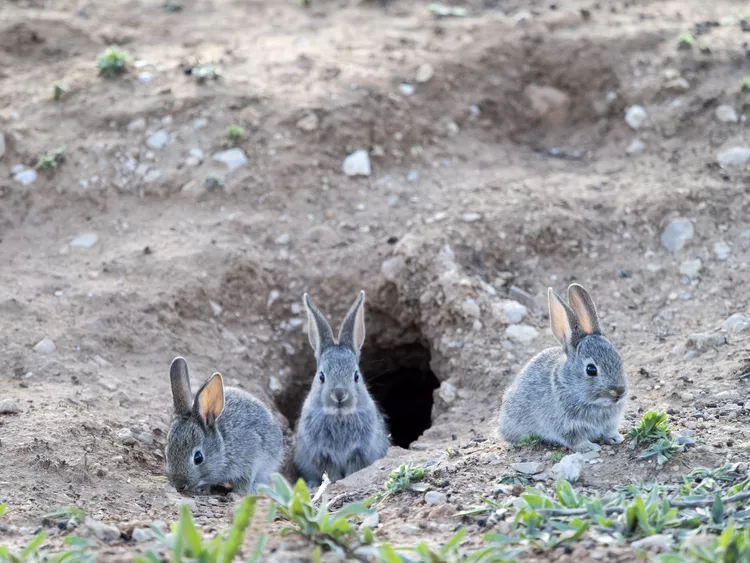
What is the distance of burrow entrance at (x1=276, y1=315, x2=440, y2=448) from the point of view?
307 inches

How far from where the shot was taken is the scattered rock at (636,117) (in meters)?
8.73

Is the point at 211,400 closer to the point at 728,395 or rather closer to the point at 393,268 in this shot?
the point at 393,268

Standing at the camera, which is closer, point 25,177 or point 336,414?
point 336,414

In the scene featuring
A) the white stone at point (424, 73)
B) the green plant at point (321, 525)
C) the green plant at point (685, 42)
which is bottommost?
the green plant at point (321, 525)

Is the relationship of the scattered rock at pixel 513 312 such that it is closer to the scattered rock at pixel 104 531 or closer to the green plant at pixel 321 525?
the green plant at pixel 321 525

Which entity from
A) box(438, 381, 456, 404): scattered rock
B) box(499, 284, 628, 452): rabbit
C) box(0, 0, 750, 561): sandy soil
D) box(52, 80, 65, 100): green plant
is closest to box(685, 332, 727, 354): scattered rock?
box(0, 0, 750, 561): sandy soil

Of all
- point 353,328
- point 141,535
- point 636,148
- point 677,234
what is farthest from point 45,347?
point 636,148

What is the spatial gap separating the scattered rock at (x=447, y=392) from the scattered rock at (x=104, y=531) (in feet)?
10.2

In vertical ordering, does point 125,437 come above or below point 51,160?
below

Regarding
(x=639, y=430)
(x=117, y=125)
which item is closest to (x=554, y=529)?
(x=639, y=430)

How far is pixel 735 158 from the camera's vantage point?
8031mm

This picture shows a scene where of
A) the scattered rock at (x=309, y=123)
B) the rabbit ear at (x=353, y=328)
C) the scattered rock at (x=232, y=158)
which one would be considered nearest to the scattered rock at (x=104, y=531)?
the rabbit ear at (x=353, y=328)

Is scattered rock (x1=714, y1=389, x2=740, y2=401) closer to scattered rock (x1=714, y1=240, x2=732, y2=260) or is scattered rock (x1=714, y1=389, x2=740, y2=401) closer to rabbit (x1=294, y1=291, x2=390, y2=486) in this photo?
scattered rock (x1=714, y1=240, x2=732, y2=260)

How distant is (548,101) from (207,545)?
6.71 meters
